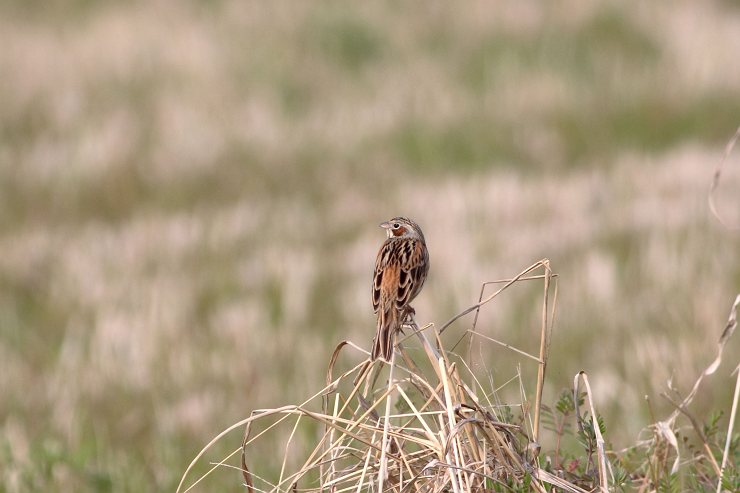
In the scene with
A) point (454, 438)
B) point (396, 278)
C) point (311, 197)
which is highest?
point (396, 278)

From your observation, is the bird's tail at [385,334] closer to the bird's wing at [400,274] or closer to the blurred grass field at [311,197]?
the bird's wing at [400,274]

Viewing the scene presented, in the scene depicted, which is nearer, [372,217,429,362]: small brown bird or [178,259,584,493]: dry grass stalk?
[178,259,584,493]: dry grass stalk

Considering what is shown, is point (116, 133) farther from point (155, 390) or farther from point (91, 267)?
point (155, 390)

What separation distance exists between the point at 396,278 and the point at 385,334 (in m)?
0.28

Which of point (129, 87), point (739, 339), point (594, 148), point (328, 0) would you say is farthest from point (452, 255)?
point (328, 0)

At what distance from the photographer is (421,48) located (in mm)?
18094

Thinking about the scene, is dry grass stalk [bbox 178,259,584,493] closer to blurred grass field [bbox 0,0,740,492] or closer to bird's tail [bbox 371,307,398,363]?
bird's tail [bbox 371,307,398,363]

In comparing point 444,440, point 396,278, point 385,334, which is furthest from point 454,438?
point 396,278

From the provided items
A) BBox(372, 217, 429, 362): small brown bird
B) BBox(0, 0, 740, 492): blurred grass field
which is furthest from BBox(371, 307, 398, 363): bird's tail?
BBox(0, 0, 740, 492): blurred grass field

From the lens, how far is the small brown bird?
3.58m

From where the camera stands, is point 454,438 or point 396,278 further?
point 396,278

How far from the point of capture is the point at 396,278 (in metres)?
3.79

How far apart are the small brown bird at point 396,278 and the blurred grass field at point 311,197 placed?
2.28m

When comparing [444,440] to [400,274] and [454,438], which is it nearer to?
[454,438]
